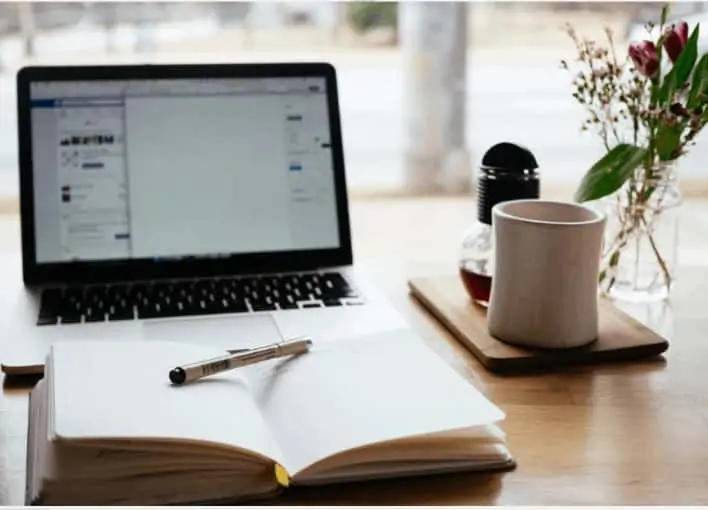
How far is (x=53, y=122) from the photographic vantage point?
119 centimetres

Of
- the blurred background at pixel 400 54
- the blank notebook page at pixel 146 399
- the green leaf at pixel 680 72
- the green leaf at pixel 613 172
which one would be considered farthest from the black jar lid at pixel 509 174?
the blurred background at pixel 400 54

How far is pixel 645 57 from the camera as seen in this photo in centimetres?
108

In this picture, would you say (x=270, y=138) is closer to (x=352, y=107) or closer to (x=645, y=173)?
(x=645, y=173)

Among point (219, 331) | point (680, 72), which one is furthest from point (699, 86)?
point (219, 331)

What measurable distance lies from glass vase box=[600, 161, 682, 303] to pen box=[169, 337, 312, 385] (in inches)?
17.0

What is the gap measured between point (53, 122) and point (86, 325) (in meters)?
0.27

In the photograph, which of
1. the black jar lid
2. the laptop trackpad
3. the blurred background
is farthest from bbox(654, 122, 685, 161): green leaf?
the blurred background

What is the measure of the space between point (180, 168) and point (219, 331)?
26 centimetres

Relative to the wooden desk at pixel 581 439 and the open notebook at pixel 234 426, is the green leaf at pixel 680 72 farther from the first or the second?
the open notebook at pixel 234 426

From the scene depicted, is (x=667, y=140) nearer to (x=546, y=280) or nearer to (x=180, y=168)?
(x=546, y=280)

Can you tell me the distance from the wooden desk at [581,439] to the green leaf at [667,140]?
0.19m

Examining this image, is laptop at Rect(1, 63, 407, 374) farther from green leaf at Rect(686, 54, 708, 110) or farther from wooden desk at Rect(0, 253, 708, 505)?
green leaf at Rect(686, 54, 708, 110)

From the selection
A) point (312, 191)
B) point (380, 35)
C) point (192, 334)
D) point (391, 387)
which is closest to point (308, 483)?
point (391, 387)

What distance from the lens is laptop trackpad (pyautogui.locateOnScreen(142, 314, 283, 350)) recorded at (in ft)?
3.35
